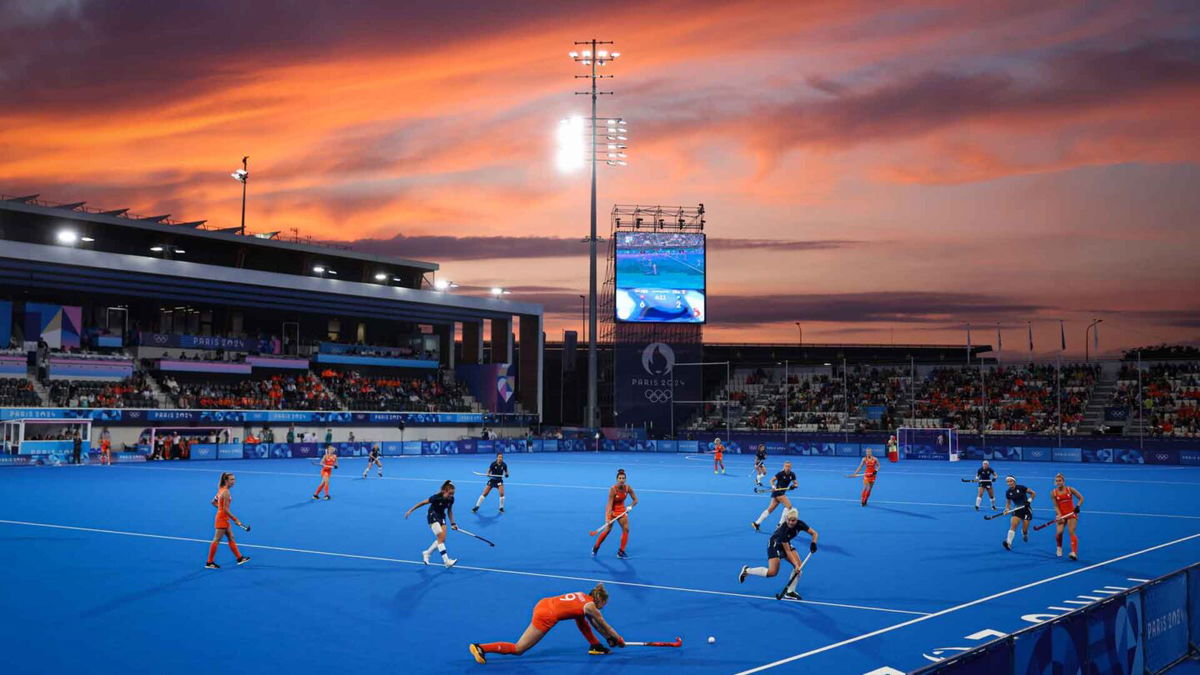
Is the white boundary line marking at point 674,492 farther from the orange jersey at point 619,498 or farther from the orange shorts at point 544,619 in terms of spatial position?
the orange shorts at point 544,619

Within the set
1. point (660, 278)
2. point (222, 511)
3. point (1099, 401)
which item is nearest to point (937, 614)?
point (222, 511)

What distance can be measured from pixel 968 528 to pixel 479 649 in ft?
59.3

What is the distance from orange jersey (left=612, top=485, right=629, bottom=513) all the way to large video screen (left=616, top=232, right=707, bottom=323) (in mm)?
57317

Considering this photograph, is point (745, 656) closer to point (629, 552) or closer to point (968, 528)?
point (629, 552)

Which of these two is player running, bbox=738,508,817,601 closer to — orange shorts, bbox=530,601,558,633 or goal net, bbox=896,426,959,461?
orange shorts, bbox=530,601,558,633

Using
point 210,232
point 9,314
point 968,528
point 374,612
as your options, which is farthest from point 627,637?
point 210,232

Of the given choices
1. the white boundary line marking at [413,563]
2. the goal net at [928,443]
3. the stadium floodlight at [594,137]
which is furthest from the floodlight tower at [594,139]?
the white boundary line marking at [413,563]

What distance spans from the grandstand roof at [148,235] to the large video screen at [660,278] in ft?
74.7

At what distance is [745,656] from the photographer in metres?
12.5

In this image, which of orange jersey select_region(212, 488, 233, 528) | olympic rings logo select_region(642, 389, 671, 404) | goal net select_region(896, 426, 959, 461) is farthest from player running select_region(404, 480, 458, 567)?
olympic rings logo select_region(642, 389, 671, 404)

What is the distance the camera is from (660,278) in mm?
78562

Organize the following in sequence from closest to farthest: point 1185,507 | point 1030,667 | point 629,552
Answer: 1. point 1030,667
2. point 629,552
3. point 1185,507

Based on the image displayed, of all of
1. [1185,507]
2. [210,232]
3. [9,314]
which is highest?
[210,232]

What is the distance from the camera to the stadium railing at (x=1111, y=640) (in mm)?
8266
